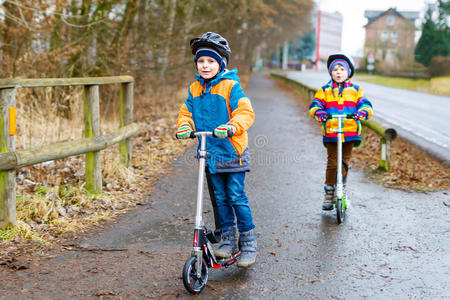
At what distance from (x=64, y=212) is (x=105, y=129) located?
18.3ft

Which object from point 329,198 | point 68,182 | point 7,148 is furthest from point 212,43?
point 68,182

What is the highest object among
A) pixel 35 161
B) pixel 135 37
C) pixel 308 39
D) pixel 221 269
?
pixel 308 39

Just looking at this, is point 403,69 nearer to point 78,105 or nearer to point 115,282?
point 78,105

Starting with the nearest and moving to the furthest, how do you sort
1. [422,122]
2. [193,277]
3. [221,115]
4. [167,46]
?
[193,277] → [221,115] → [167,46] → [422,122]

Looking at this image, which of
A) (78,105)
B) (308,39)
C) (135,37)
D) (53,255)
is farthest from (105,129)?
(308,39)

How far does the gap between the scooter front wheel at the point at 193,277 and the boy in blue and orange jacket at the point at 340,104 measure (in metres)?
2.52

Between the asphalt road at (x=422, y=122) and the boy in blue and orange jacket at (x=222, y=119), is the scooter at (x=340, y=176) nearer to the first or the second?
the boy in blue and orange jacket at (x=222, y=119)

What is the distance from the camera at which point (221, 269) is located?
Result: 436cm

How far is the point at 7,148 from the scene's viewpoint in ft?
15.7

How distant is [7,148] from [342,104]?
3407 millimetres

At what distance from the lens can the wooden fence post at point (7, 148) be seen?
188 inches

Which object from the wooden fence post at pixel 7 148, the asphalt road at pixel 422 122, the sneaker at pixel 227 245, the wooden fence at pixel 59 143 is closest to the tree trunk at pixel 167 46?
the asphalt road at pixel 422 122

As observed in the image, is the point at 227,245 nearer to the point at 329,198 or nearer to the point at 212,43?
the point at 212,43

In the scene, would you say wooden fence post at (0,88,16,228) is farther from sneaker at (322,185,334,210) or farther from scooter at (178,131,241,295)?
sneaker at (322,185,334,210)
